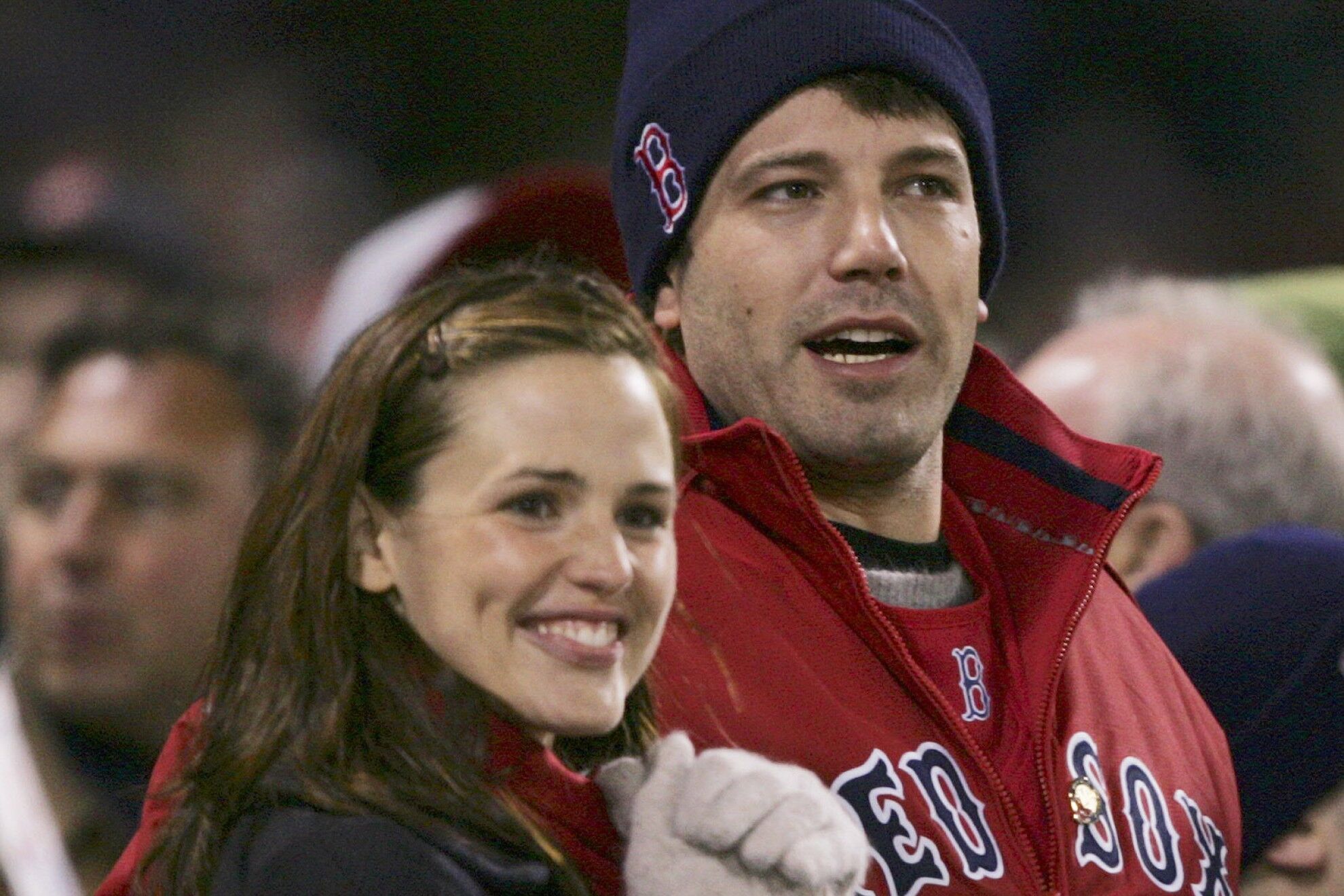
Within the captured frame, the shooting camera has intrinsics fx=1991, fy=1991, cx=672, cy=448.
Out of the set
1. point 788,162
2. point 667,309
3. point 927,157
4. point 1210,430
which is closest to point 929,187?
point 927,157

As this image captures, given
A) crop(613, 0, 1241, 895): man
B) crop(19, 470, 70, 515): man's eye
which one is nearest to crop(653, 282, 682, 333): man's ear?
crop(613, 0, 1241, 895): man

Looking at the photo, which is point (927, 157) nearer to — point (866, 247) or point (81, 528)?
point (866, 247)

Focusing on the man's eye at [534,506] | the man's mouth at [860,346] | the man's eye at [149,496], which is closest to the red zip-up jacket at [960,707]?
the man's mouth at [860,346]

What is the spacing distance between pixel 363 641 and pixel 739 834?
→ 1.03 ft

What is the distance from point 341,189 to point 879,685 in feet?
12.0

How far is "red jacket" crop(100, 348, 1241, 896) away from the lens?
1628mm

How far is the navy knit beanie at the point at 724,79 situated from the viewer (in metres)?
1.76

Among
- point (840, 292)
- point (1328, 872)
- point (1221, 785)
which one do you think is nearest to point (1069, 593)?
point (1221, 785)

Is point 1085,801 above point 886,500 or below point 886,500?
below

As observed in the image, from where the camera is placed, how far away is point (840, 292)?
1758mm

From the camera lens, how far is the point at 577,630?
146 centimetres

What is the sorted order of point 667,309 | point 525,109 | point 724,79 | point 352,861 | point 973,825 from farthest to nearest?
point 525,109 → point 667,309 → point 724,79 → point 973,825 → point 352,861

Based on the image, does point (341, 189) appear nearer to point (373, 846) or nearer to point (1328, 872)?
point (1328, 872)

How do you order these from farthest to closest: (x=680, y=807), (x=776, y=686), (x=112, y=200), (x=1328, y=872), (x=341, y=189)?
(x=341, y=189) → (x=112, y=200) → (x=1328, y=872) → (x=776, y=686) → (x=680, y=807)
